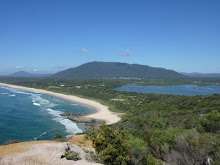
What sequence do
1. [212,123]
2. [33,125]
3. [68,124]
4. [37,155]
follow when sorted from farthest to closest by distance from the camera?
1. [68,124]
2. [33,125]
3. [212,123]
4. [37,155]

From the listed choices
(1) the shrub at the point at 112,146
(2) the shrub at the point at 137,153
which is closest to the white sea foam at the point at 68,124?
(2) the shrub at the point at 137,153

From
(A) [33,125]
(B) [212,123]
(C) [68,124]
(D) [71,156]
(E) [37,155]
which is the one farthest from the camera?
(C) [68,124]

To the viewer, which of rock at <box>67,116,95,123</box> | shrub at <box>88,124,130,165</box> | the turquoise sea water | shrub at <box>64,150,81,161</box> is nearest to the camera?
shrub at <box>88,124,130,165</box>

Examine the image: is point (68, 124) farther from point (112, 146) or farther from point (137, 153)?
point (112, 146)

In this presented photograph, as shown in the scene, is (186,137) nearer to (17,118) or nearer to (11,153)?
(11,153)

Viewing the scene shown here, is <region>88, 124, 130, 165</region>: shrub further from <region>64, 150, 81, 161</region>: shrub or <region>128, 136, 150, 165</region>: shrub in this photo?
<region>64, 150, 81, 161</region>: shrub

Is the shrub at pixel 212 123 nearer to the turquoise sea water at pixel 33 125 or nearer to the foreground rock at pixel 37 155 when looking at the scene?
the foreground rock at pixel 37 155

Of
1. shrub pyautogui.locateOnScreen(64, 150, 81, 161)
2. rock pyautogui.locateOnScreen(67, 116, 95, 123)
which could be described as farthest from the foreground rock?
rock pyautogui.locateOnScreen(67, 116, 95, 123)

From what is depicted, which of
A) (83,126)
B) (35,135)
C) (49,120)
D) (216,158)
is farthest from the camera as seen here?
(49,120)

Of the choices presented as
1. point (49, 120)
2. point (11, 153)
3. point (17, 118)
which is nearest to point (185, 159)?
point (11, 153)

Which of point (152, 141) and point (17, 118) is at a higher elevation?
point (152, 141)

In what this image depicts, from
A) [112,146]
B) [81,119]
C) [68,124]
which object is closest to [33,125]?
[68,124]
